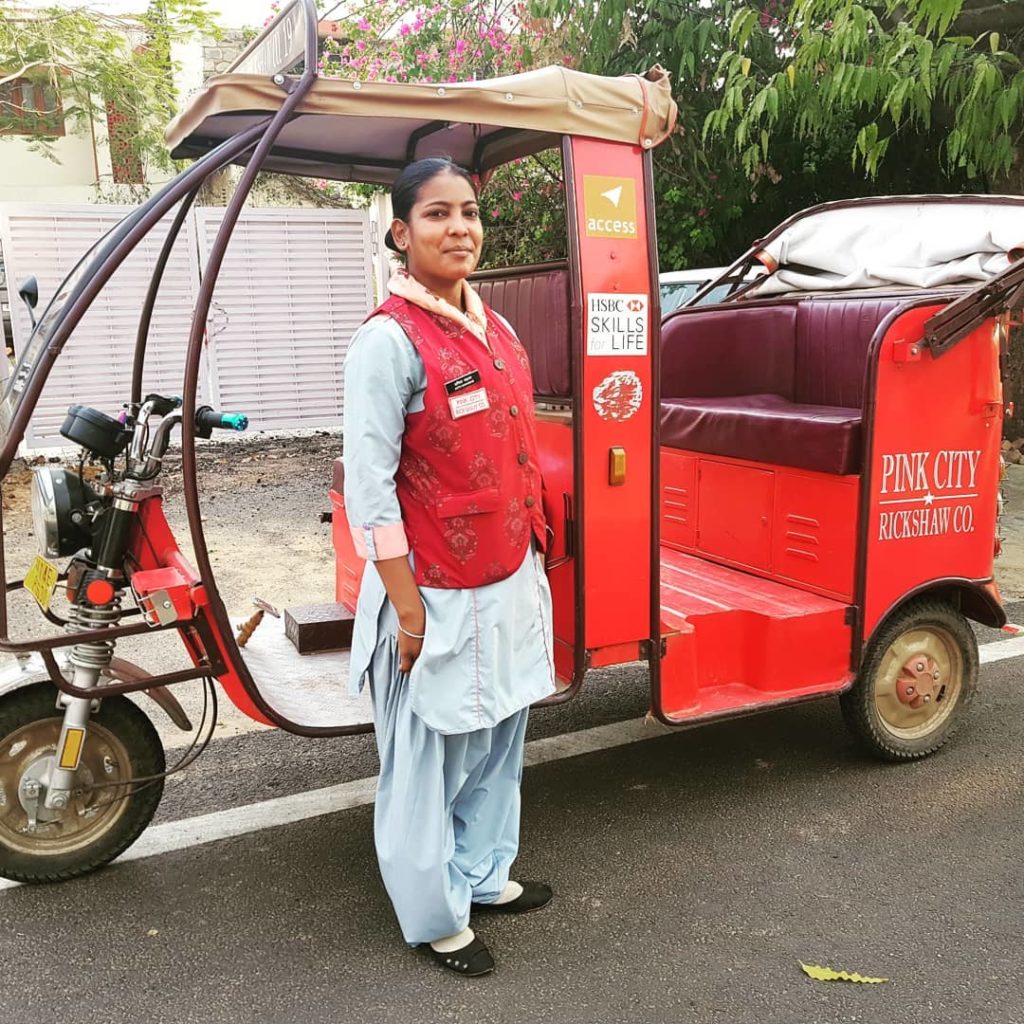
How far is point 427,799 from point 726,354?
271cm

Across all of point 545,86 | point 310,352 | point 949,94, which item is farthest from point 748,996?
point 310,352

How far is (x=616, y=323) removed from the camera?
275cm

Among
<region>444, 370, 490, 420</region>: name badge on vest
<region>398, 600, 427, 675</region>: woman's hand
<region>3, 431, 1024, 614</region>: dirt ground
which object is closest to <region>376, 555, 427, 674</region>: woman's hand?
<region>398, 600, 427, 675</region>: woman's hand

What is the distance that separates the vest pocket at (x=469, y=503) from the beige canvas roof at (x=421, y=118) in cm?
96

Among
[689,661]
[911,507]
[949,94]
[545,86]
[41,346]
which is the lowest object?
[689,661]

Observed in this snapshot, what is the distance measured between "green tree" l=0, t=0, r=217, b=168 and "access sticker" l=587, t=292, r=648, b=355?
9.90m

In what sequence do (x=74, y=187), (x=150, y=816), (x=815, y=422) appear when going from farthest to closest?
(x=74, y=187), (x=815, y=422), (x=150, y=816)

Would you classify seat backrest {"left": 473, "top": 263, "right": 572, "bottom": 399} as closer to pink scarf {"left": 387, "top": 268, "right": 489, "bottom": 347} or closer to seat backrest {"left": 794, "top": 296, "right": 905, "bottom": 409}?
pink scarf {"left": 387, "top": 268, "right": 489, "bottom": 347}

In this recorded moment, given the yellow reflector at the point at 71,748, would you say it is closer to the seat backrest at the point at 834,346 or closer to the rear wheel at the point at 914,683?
the rear wheel at the point at 914,683

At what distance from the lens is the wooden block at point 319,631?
10.9 feet

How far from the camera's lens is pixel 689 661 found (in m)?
3.12

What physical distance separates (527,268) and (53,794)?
2.00 metres

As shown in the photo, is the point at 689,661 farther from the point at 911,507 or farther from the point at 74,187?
the point at 74,187

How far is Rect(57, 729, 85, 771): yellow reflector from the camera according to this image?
2566 millimetres
